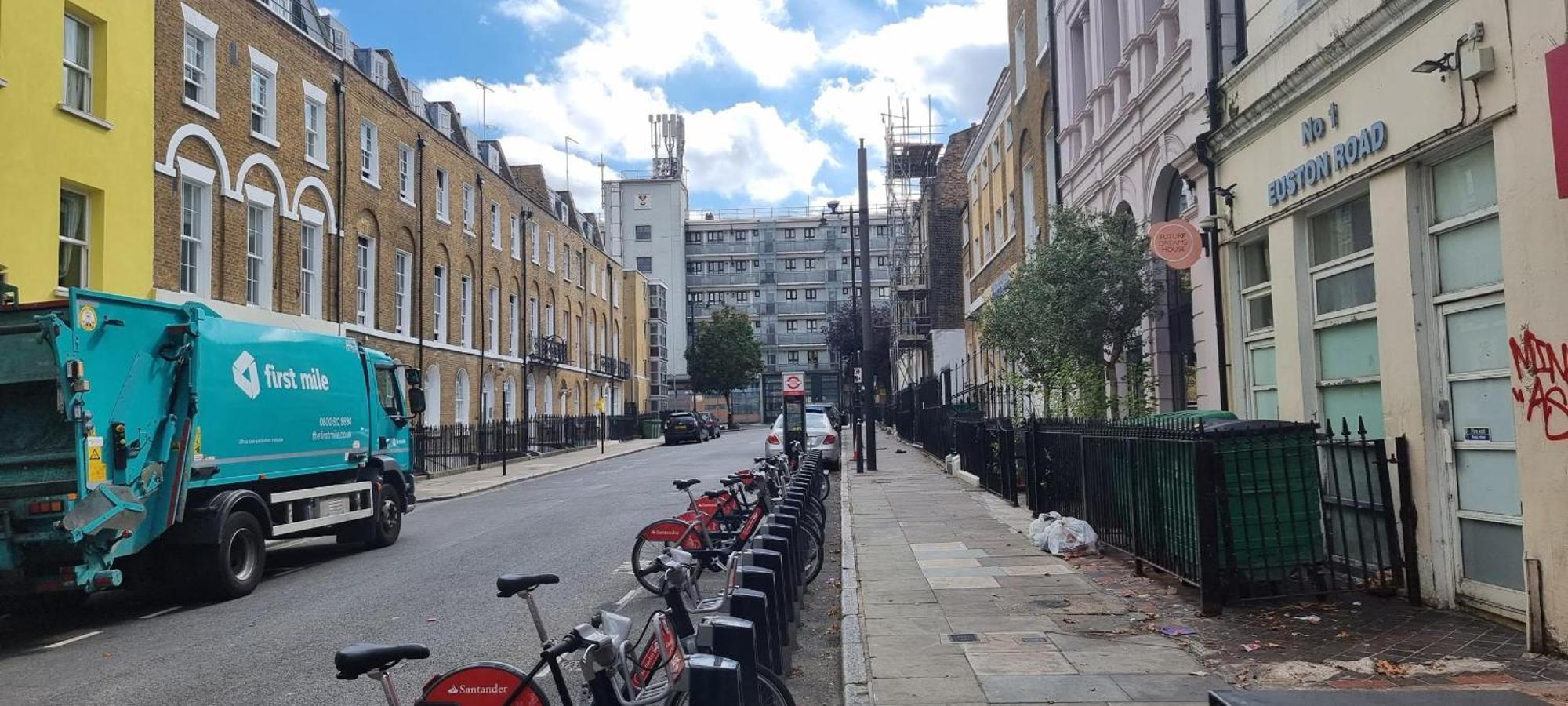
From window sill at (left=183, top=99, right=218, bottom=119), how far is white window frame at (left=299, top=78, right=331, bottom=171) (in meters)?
3.66

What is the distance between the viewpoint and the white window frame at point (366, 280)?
26.7m

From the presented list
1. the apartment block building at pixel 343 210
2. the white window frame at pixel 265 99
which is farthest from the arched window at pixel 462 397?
the white window frame at pixel 265 99

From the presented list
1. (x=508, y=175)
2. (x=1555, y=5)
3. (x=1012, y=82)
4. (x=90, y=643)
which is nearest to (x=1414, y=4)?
(x=1555, y=5)

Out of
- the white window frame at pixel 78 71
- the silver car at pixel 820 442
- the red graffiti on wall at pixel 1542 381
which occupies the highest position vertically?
the white window frame at pixel 78 71

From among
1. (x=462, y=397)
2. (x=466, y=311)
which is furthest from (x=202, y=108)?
(x=462, y=397)

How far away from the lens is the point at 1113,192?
16141 millimetres

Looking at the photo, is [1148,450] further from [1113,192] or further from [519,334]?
[519,334]

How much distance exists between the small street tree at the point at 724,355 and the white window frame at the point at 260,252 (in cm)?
5600

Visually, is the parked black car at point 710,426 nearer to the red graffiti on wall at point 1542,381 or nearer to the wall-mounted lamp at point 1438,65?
the wall-mounted lamp at point 1438,65

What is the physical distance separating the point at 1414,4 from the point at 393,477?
12.4 metres

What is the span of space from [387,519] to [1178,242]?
1037cm

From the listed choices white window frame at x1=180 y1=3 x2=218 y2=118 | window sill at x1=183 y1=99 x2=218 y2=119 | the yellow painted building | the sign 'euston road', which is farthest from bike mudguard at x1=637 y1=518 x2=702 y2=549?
white window frame at x1=180 y1=3 x2=218 y2=118

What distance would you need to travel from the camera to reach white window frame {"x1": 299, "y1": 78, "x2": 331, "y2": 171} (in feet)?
77.7

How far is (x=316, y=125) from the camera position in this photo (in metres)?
24.4
